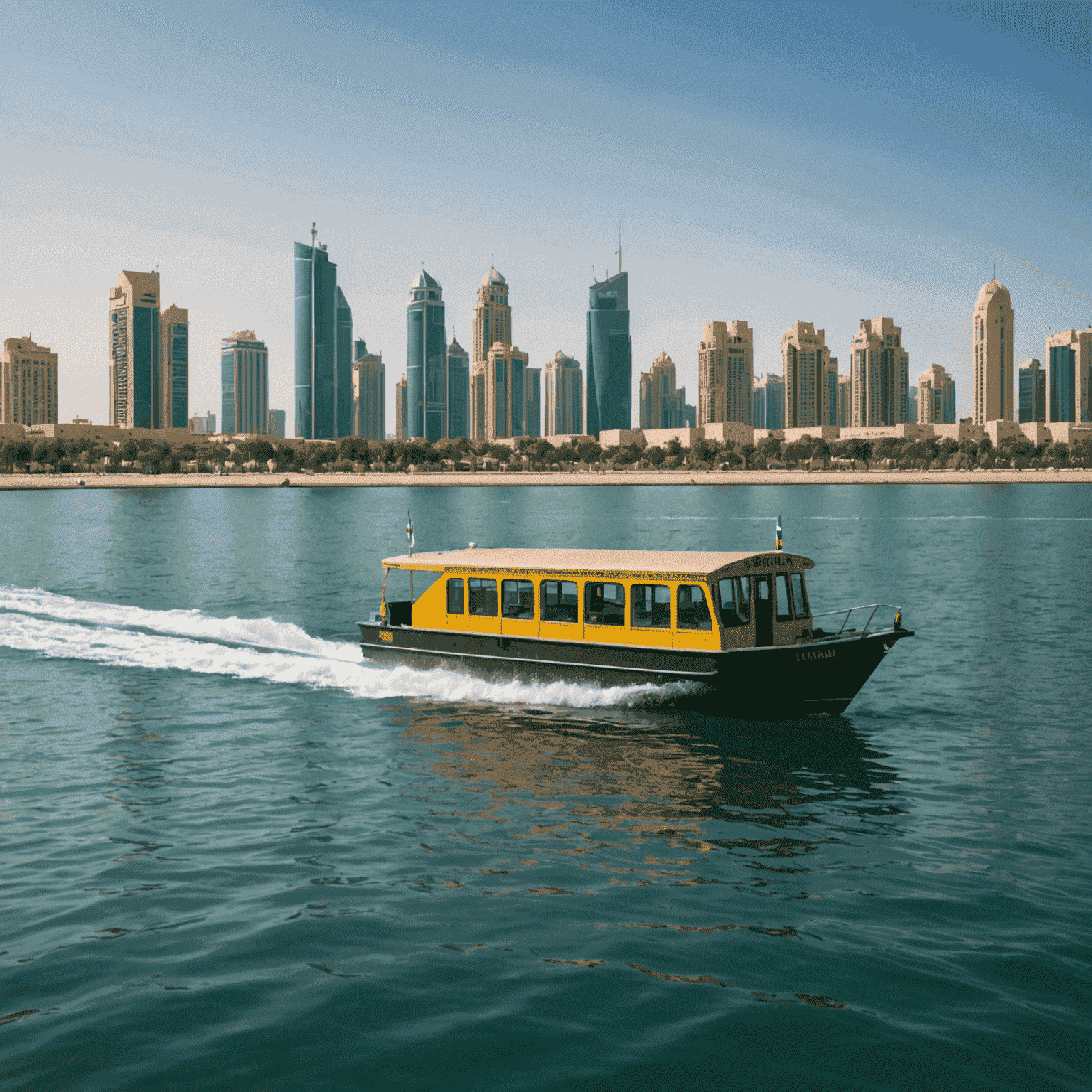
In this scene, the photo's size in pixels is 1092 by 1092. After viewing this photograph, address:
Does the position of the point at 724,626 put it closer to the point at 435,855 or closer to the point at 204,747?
the point at 435,855

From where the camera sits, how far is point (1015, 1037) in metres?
10.4

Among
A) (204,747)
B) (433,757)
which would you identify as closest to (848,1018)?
(433,757)

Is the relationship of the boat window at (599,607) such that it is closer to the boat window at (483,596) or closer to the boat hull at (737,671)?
the boat hull at (737,671)

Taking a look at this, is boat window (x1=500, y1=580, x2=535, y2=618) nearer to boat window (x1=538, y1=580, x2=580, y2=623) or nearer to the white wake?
boat window (x1=538, y1=580, x2=580, y2=623)

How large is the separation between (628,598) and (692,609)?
1.63m

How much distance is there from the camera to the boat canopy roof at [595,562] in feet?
77.7

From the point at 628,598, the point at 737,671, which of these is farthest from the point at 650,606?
the point at 737,671

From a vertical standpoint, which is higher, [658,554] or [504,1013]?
[658,554]

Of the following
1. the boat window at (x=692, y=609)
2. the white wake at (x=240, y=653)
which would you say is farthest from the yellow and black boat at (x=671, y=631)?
the white wake at (x=240, y=653)

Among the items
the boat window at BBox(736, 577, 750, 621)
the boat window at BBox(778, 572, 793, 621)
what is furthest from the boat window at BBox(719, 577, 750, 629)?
the boat window at BBox(778, 572, 793, 621)

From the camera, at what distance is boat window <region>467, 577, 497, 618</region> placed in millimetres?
26953

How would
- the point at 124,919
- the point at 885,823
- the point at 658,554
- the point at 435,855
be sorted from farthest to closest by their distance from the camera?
the point at 658,554 < the point at 885,823 < the point at 435,855 < the point at 124,919

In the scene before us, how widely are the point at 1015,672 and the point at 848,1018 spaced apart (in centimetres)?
2335

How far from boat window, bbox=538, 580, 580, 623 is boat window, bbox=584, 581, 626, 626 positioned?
0.44 meters
